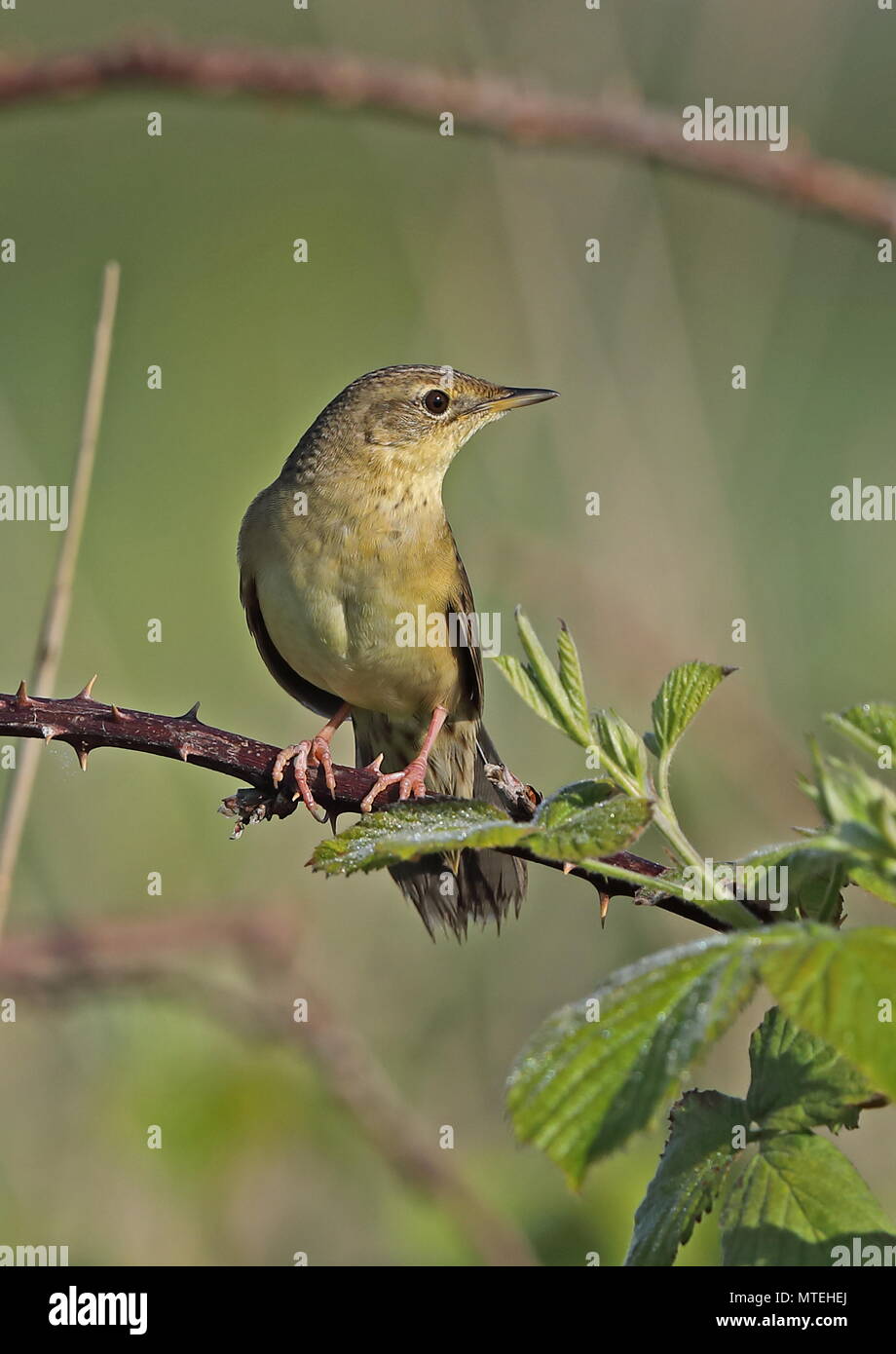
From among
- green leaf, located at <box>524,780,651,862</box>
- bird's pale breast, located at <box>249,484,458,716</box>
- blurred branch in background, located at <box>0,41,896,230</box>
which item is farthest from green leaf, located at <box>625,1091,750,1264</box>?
bird's pale breast, located at <box>249,484,458,716</box>

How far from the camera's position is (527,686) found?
4.67ft

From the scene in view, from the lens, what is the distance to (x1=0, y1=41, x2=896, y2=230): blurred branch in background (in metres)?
2.15

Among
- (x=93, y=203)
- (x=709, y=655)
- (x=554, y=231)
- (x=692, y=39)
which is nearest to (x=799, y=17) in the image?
(x=692, y=39)

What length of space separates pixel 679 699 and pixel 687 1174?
1.48 ft

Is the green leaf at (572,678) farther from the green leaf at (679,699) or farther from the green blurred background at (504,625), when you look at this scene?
the green blurred background at (504,625)

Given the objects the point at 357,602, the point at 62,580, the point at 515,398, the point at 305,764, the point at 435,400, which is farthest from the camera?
the point at 435,400

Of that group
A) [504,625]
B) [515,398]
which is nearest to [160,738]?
[515,398]

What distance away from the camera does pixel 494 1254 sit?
284 cm

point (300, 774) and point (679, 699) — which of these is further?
point (300, 774)

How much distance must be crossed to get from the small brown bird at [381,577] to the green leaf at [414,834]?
195 cm

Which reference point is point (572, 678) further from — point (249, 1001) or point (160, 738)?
point (249, 1001)

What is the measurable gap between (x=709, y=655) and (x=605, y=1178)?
1755 mm

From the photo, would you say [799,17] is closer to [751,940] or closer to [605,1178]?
[605,1178]

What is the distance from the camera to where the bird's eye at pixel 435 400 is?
4.31 m
